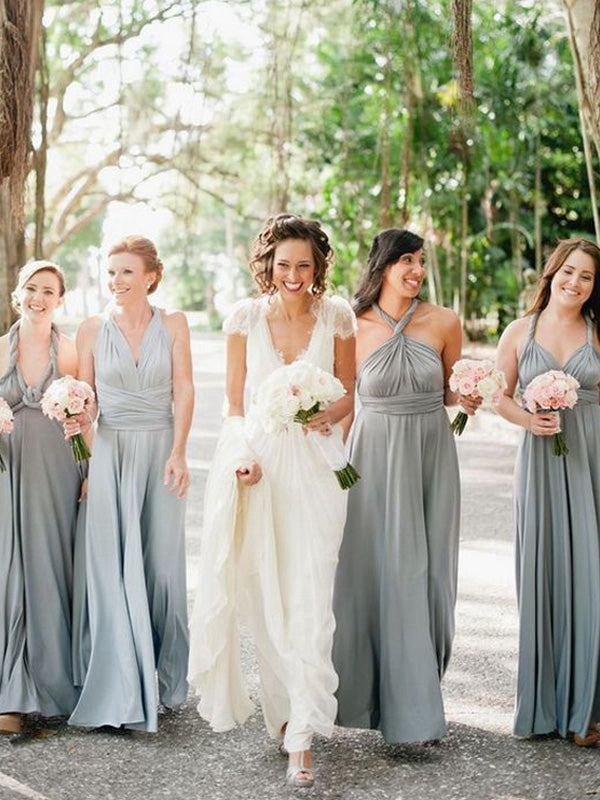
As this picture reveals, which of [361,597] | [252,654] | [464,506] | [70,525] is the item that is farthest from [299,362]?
[464,506]

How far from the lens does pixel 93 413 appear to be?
5133mm

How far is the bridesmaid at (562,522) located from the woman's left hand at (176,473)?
1.36m

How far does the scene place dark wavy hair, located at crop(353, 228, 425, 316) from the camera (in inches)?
193

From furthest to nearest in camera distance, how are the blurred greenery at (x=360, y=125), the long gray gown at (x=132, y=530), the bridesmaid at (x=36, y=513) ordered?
1. the blurred greenery at (x=360, y=125)
2. the bridesmaid at (x=36, y=513)
3. the long gray gown at (x=132, y=530)

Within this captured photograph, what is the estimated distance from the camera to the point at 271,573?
15.3 feet

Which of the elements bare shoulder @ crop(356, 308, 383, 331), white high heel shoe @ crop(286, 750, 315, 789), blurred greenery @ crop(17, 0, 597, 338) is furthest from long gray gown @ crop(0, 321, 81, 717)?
blurred greenery @ crop(17, 0, 597, 338)

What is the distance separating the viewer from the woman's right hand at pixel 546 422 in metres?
4.80

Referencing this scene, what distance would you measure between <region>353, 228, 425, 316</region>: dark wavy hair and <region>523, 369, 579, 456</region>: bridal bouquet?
73cm

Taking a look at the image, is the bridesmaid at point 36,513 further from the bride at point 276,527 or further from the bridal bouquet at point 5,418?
the bride at point 276,527

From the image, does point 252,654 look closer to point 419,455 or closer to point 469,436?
point 419,455

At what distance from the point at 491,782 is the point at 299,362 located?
1.71 metres

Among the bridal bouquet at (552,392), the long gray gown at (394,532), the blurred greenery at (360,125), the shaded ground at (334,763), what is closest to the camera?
the shaded ground at (334,763)

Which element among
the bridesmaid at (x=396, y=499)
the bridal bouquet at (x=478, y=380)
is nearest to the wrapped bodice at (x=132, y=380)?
the bridesmaid at (x=396, y=499)

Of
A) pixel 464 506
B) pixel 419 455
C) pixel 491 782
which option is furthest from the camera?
pixel 464 506
